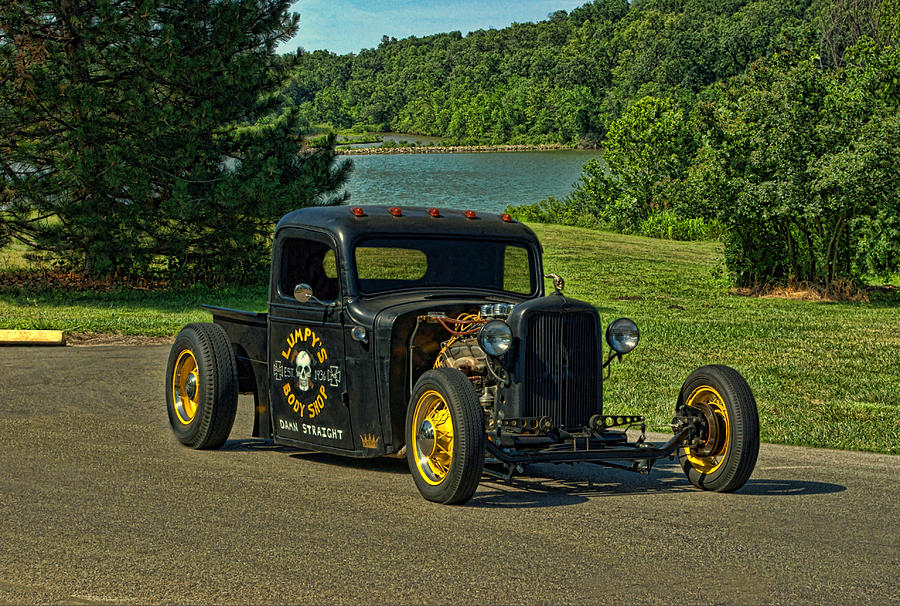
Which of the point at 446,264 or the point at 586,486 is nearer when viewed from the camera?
the point at 586,486

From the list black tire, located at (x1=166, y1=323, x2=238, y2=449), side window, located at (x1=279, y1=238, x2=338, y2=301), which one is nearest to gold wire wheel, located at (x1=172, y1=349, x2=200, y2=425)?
black tire, located at (x1=166, y1=323, x2=238, y2=449)

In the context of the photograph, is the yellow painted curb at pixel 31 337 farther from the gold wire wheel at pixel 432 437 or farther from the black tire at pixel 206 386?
the gold wire wheel at pixel 432 437

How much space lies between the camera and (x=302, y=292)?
7883 mm

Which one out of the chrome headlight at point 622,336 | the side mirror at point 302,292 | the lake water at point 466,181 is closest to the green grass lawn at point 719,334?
the chrome headlight at point 622,336

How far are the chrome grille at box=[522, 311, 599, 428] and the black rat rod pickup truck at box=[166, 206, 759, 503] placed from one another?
0.03ft

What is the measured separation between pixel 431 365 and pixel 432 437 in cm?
→ 83

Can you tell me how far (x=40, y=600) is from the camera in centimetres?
502

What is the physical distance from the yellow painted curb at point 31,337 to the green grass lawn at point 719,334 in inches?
61.1

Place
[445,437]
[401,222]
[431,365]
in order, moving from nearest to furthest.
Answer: [445,437]
[431,365]
[401,222]

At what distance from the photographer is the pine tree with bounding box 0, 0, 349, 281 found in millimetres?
20188

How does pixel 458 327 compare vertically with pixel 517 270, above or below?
below

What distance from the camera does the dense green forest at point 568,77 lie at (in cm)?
12588

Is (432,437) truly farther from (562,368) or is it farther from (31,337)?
(31,337)

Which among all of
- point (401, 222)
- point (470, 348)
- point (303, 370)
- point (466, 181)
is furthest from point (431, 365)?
point (466, 181)
